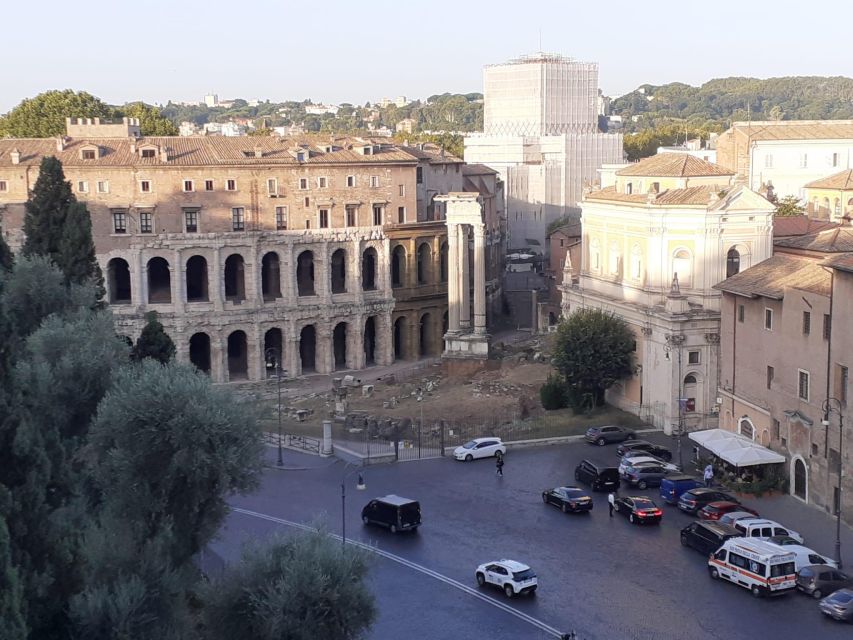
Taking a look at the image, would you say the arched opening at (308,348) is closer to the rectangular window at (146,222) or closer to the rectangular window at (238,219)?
the rectangular window at (238,219)

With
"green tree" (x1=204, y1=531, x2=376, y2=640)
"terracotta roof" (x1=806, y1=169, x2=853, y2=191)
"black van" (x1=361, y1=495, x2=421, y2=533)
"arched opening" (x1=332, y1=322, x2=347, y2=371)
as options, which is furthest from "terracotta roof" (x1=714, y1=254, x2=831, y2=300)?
"arched opening" (x1=332, y1=322, x2=347, y2=371)

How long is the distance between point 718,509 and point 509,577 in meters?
9.09

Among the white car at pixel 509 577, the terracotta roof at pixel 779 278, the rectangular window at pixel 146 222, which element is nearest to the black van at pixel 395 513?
the white car at pixel 509 577

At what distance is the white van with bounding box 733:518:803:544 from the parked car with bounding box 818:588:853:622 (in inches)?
185

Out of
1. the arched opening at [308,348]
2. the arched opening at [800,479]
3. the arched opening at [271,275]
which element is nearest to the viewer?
the arched opening at [800,479]

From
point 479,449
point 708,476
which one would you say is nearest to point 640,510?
point 708,476

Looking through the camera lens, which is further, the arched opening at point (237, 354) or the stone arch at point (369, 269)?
the stone arch at point (369, 269)

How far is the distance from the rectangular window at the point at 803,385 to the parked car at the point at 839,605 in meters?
10.7

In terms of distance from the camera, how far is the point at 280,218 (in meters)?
68.9

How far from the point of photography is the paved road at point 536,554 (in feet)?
98.7

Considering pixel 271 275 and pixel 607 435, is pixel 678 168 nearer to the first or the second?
pixel 607 435

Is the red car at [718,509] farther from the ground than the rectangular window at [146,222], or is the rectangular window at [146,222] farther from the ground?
the rectangular window at [146,222]

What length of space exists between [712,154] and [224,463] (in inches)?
3008

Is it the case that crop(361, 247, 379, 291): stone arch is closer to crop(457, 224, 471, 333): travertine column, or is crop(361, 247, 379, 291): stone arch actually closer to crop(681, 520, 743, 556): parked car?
crop(457, 224, 471, 333): travertine column
